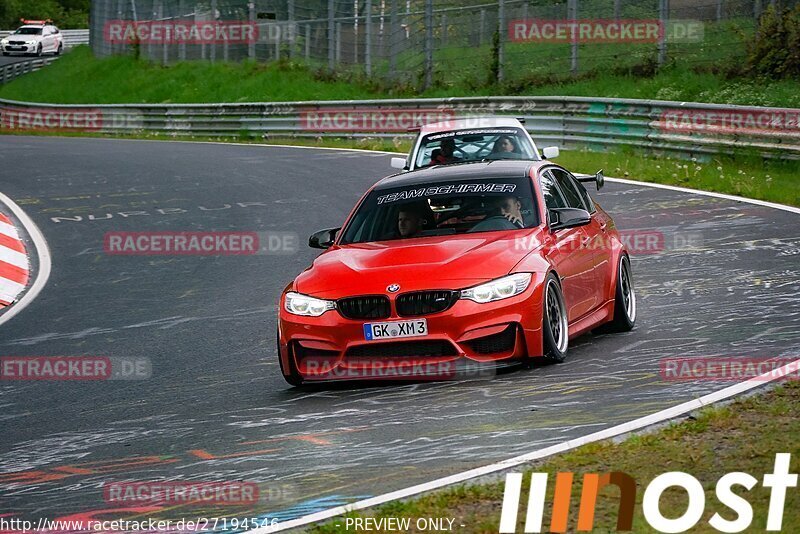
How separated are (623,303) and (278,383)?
2855mm

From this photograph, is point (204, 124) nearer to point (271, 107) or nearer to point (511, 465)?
point (271, 107)

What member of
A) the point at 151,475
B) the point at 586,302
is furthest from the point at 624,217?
the point at 151,475

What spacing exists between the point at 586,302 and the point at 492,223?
92cm

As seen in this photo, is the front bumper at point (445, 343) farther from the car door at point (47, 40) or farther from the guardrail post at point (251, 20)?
the car door at point (47, 40)

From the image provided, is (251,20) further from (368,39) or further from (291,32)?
(368,39)

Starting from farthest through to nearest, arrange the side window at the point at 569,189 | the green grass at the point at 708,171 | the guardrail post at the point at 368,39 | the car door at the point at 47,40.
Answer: the car door at the point at 47,40
the guardrail post at the point at 368,39
the green grass at the point at 708,171
the side window at the point at 569,189

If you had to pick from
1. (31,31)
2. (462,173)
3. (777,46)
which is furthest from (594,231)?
(31,31)

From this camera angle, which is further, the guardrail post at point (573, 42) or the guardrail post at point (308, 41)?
the guardrail post at point (308, 41)

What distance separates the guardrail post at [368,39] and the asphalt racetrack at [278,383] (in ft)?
67.7

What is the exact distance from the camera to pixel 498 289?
930 centimetres

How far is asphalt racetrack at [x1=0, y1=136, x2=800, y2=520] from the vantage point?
24.0 ft

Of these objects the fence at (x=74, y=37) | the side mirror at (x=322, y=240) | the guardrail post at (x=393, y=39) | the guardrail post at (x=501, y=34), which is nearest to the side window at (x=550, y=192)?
the side mirror at (x=322, y=240)

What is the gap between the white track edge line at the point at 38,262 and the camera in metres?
14.8

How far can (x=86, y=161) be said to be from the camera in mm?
31484
